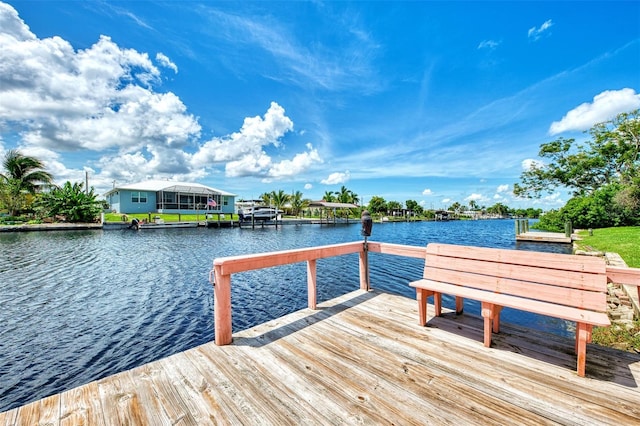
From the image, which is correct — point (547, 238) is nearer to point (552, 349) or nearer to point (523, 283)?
point (552, 349)

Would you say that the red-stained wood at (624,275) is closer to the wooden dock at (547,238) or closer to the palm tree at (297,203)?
the wooden dock at (547,238)

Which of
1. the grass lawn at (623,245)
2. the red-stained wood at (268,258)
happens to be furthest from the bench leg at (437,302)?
the grass lawn at (623,245)

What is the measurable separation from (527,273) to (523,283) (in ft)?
0.36

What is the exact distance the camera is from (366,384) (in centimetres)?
210

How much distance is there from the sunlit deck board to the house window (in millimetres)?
38624

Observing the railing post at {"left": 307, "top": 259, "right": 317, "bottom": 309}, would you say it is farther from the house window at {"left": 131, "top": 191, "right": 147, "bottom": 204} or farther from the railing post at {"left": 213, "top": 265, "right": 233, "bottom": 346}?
the house window at {"left": 131, "top": 191, "right": 147, "bottom": 204}

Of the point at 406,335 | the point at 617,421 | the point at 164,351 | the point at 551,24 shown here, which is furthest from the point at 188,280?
the point at 551,24

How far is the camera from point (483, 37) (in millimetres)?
11133

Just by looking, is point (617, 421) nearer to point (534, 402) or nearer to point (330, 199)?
point (534, 402)

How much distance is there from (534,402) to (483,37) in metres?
14.0

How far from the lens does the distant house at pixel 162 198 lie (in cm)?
3338

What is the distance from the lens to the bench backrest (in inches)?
90.6

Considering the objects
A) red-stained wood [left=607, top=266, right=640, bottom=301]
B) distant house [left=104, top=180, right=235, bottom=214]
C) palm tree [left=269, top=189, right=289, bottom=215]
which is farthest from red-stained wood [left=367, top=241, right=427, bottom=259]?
palm tree [left=269, top=189, right=289, bottom=215]

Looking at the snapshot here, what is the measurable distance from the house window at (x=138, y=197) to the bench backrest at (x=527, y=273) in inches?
1563
